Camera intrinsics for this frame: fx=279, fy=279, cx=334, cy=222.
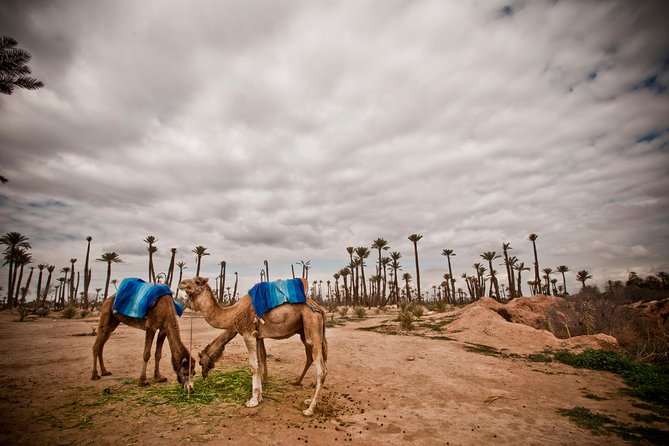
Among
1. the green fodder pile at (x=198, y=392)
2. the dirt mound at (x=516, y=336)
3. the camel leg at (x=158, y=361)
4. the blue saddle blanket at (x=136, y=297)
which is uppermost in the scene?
the blue saddle blanket at (x=136, y=297)

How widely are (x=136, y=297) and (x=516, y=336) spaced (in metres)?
17.0

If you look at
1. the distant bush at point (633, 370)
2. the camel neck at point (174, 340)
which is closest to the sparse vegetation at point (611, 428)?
the distant bush at point (633, 370)

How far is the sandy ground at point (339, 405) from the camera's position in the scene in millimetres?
4676

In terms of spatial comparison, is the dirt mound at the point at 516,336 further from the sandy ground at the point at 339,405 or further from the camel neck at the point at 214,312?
the camel neck at the point at 214,312

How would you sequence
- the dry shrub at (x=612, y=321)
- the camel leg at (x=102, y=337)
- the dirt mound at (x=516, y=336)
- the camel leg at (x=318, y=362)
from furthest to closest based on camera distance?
1. the dry shrub at (x=612, y=321)
2. the dirt mound at (x=516, y=336)
3. the camel leg at (x=102, y=337)
4. the camel leg at (x=318, y=362)

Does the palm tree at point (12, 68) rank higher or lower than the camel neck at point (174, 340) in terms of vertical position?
higher

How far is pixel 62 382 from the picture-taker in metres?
6.75

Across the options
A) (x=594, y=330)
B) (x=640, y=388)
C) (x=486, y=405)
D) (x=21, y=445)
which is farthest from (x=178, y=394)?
(x=594, y=330)

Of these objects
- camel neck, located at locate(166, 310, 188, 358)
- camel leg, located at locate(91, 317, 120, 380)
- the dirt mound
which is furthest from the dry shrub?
camel leg, located at locate(91, 317, 120, 380)

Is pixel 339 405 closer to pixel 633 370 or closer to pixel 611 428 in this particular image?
pixel 611 428

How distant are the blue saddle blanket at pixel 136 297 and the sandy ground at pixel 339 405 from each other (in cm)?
170

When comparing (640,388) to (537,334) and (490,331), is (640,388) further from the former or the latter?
(490,331)

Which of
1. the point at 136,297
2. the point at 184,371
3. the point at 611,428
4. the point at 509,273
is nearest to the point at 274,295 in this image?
the point at 184,371

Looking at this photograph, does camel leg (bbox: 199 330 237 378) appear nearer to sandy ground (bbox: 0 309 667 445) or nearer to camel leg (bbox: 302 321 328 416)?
sandy ground (bbox: 0 309 667 445)
